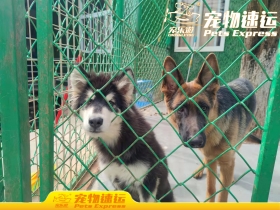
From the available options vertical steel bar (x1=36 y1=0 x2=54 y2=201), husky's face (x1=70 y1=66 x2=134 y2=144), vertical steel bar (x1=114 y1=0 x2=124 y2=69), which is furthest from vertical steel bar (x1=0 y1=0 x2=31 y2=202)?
vertical steel bar (x1=114 y1=0 x2=124 y2=69)

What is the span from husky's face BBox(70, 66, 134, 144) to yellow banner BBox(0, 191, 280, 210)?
0.86 metres

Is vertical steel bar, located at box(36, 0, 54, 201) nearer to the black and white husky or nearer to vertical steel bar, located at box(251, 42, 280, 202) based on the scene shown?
the black and white husky

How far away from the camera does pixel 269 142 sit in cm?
105

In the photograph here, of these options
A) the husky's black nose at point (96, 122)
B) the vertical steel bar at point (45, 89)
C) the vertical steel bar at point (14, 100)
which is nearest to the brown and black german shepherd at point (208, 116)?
the husky's black nose at point (96, 122)

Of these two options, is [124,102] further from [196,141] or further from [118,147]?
[196,141]

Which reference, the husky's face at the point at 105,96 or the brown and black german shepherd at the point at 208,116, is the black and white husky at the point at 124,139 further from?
the brown and black german shepherd at the point at 208,116

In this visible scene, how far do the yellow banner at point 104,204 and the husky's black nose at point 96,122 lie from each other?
0.83 metres

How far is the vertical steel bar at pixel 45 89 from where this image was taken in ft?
3.77

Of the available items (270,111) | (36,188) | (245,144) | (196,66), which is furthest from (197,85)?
(196,66)

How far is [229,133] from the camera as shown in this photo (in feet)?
7.42

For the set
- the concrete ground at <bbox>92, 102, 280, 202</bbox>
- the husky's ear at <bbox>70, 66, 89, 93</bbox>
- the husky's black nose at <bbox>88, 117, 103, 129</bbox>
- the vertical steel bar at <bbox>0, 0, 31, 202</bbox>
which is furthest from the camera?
the concrete ground at <bbox>92, 102, 280, 202</bbox>

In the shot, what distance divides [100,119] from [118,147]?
0.44 meters

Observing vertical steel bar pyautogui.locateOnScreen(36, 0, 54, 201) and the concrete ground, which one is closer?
vertical steel bar pyautogui.locateOnScreen(36, 0, 54, 201)

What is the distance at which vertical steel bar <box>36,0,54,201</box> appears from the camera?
3.77 ft
